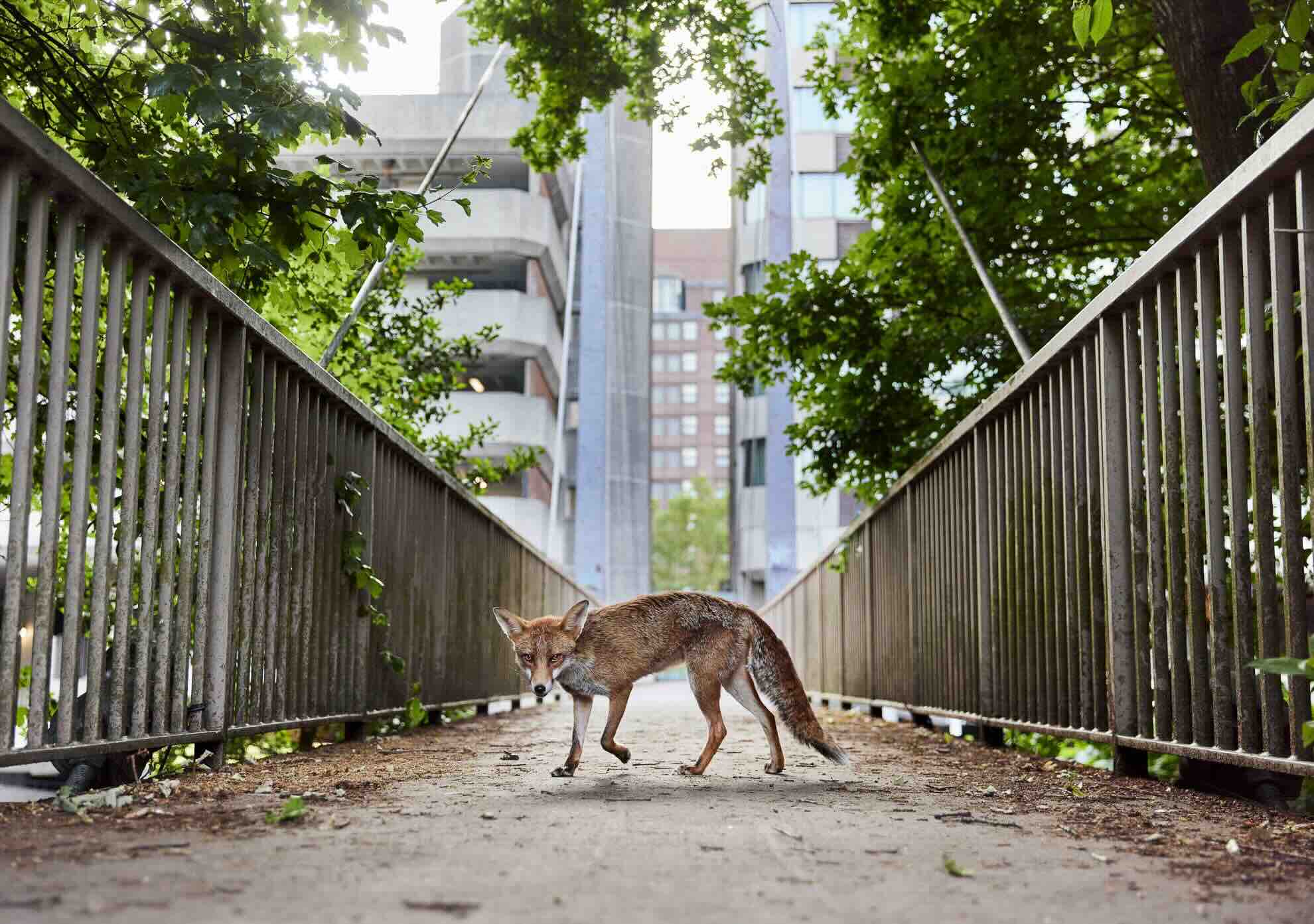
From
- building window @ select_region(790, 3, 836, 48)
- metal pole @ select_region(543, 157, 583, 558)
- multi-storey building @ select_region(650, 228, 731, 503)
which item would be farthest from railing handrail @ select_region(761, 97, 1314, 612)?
multi-storey building @ select_region(650, 228, 731, 503)

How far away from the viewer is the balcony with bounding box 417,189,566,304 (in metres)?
41.8

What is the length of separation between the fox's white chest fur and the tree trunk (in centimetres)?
442

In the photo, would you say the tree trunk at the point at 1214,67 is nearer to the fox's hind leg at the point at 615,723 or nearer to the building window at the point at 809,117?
the fox's hind leg at the point at 615,723

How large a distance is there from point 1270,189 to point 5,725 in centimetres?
409

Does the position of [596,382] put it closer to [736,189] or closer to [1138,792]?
[736,189]

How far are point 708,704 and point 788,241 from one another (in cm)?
4315

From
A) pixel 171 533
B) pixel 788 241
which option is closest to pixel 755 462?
pixel 788 241

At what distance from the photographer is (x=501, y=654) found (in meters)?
14.1

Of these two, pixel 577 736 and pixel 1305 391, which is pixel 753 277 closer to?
pixel 577 736

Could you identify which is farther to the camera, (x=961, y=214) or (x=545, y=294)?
(x=545, y=294)

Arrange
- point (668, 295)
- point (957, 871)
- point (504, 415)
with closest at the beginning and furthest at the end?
point (957, 871) < point (504, 415) < point (668, 295)

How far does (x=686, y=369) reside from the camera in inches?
4961

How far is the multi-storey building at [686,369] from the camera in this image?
12450 centimetres

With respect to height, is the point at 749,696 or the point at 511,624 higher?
the point at 511,624
